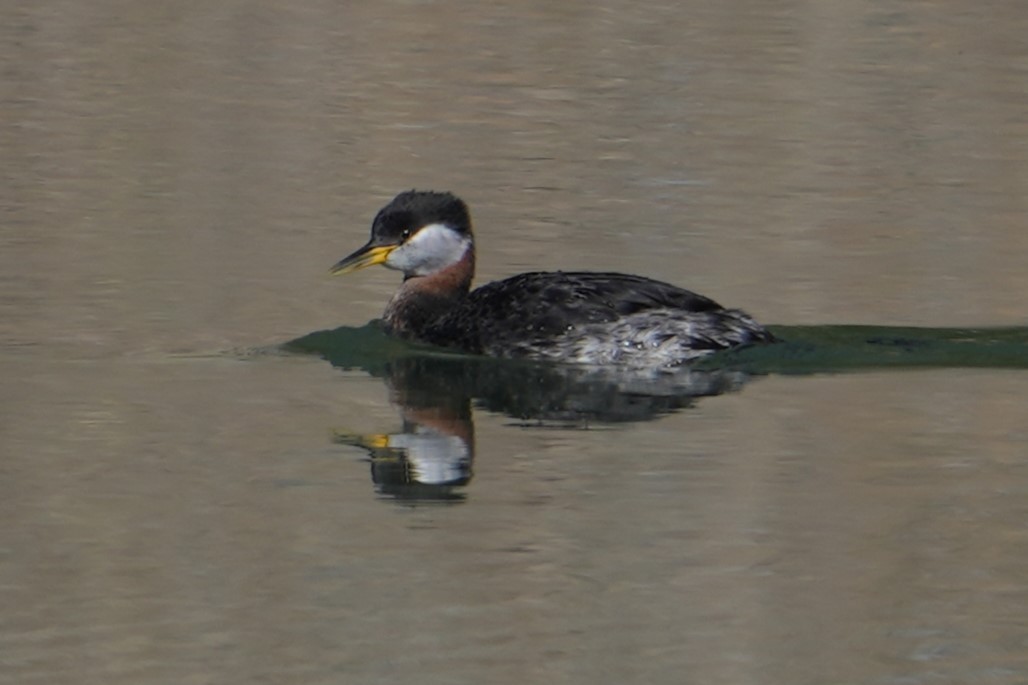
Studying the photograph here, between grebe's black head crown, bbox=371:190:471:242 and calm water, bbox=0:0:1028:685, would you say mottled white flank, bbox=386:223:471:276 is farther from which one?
calm water, bbox=0:0:1028:685

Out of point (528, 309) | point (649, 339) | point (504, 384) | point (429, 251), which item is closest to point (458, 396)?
point (504, 384)

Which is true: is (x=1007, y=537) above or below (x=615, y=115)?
below

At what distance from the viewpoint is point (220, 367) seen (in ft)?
39.4

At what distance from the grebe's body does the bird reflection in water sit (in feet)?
0.34

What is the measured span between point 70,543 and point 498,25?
55.0 ft

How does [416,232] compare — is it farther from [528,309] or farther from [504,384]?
[504,384]

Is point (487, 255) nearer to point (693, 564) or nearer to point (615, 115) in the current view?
point (615, 115)

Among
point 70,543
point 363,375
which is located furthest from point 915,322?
point 70,543

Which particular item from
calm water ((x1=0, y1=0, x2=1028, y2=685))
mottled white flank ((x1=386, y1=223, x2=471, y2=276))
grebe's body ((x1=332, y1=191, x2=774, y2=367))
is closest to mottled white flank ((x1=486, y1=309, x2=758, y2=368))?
grebe's body ((x1=332, y1=191, x2=774, y2=367))

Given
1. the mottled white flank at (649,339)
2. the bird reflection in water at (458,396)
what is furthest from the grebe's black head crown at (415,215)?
the mottled white flank at (649,339)

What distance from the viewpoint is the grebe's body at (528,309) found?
40.3ft

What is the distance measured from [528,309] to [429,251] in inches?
49.2

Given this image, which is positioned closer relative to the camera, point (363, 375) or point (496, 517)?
point (496, 517)

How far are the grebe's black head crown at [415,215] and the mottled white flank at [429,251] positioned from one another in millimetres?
37
